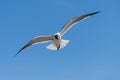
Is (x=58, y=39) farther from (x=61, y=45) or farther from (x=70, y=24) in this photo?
(x=70, y=24)

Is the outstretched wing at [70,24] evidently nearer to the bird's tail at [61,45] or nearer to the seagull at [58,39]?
the seagull at [58,39]

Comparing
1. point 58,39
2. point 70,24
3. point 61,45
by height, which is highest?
point 70,24

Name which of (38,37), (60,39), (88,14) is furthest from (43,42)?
(88,14)

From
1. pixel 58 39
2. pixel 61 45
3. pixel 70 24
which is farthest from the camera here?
pixel 70 24

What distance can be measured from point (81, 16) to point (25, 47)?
2.31 m

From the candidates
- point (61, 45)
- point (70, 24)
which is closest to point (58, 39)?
point (61, 45)

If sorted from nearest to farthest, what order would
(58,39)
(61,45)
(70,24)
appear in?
(61,45) → (58,39) → (70,24)

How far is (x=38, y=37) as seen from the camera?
11.4 m

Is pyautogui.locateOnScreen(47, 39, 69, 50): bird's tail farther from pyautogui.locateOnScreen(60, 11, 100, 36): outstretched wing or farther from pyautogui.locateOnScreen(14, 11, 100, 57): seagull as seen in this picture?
pyautogui.locateOnScreen(60, 11, 100, 36): outstretched wing

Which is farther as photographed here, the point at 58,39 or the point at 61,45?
the point at 58,39

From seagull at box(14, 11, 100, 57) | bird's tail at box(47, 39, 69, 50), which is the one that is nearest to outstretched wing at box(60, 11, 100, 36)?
seagull at box(14, 11, 100, 57)

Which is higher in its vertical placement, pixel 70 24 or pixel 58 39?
pixel 70 24

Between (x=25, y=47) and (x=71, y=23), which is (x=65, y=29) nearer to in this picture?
(x=71, y=23)

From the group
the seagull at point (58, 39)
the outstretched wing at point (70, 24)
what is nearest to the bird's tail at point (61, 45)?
the seagull at point (58, 39)
